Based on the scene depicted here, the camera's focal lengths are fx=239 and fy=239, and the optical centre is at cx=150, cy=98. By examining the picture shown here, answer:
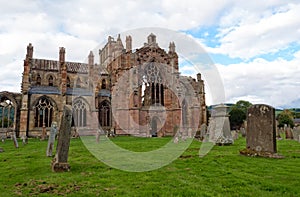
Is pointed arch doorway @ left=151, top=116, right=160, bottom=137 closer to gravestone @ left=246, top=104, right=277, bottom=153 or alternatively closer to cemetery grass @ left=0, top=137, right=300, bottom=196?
gravestone @ left=246, top=104, right=277, bottom=153

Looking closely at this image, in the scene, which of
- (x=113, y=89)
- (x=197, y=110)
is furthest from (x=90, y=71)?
(x=197, y=110)

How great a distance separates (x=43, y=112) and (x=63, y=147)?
27.2 m

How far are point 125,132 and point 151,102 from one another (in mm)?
6720

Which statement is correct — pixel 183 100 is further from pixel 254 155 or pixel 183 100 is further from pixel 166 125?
pixel 254 155

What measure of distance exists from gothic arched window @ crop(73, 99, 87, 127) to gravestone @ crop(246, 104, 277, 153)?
27.9 meters

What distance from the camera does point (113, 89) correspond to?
120 ft

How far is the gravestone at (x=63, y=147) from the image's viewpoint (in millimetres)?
7480

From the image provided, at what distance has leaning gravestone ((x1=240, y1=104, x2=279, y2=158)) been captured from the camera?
9.66m

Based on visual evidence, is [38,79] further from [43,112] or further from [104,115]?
[104,115]

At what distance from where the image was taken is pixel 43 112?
32.1 meters

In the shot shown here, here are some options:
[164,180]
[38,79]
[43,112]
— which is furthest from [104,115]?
[164,180]

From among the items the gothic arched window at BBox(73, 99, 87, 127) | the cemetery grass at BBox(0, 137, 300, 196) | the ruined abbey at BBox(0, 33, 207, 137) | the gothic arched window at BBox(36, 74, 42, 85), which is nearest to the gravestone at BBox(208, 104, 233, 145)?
the cemetery grass at BBox(0, 137, 300, 196)

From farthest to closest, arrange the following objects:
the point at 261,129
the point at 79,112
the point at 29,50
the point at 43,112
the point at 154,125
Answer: the point at 29,50 < the point at 154,125 < the point at 79,112 < the point at 43,112 < the point at 261,129

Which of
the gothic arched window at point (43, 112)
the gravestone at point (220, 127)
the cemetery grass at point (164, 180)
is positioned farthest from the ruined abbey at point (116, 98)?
the cemetery grass at point (164, 180)
